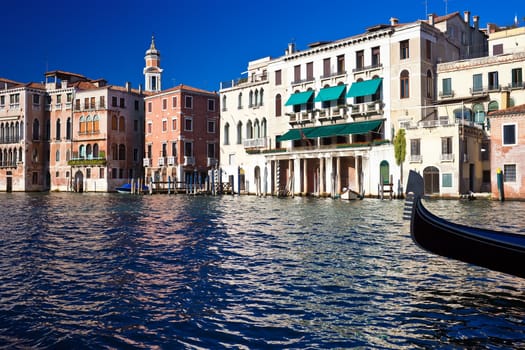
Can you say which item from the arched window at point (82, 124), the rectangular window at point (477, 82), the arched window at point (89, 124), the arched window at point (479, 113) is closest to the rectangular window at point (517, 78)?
the rectangular window at point (477, 82)

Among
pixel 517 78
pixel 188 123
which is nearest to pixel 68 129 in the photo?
pixel 188 123

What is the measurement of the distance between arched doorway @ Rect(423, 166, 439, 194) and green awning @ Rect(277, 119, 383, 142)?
15.2 ft

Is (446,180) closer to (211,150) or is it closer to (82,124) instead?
(211,150)

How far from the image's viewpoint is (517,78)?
3123 centimetres

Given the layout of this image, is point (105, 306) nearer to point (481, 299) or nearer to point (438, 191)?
point (481, 299)

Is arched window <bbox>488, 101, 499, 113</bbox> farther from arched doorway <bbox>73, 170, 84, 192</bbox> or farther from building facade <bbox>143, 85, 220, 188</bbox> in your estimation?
arched doorway <bbox>73, 170, 84, 192</bbox>

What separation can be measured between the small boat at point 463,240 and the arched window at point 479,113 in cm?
2803

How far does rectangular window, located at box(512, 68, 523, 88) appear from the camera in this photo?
31055mm

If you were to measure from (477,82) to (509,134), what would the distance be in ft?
15.7

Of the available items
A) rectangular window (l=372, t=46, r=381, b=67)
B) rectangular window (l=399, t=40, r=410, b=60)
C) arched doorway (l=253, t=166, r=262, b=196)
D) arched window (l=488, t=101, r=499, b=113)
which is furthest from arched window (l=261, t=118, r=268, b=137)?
arched window (l=488, t=101, r=499, b=113)

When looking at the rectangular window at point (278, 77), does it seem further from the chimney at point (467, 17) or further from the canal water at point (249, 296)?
the canal water at point (249, 296)

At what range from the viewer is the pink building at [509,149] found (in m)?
28.7

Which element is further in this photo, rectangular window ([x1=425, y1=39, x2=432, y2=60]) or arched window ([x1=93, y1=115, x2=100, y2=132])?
arched window ([x1=93, y1=115, x2=100, y2=132])

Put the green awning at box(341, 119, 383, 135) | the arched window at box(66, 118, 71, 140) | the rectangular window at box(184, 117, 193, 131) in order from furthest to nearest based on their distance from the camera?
1. the arched window at box(66, 118, 71, 140)
2. the rectangular window at box(184, 117, 193, 131)
3. the green awning at box(341, 119, 383, 135)
